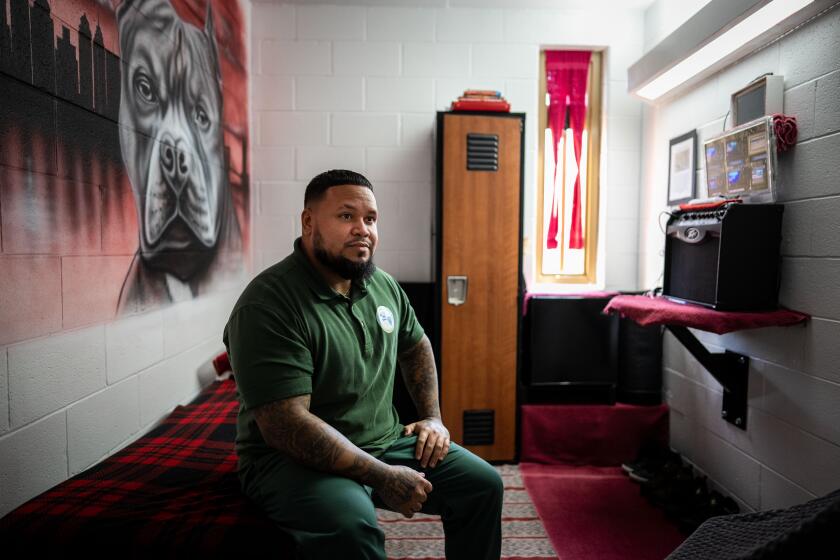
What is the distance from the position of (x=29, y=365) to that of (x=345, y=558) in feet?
3.06

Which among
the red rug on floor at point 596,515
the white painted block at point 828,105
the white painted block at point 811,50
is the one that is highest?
the white painted block at point 811,50

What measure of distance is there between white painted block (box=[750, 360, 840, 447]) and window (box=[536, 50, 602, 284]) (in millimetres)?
1383

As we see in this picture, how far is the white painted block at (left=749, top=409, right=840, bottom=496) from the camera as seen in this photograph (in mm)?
1816

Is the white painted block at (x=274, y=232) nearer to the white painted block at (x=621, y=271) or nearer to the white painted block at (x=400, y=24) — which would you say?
the white painted block at (x=400, y=24)

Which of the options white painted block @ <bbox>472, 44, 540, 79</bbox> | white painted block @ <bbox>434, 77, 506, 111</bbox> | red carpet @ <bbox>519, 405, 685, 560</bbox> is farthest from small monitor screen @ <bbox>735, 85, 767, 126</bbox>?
red carpet @ <bbox>519, 405, 685, 560</bbox>

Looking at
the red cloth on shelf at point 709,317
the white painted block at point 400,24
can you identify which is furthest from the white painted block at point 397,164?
the red cloth on shelf at point 709,317

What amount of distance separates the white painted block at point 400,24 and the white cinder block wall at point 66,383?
206cm

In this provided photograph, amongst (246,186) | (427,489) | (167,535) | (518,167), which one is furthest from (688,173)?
Result: (167,535)

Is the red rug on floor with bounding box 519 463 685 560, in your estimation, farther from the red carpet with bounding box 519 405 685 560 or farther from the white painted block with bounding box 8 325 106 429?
the white painted block with bounding box 8 325 106 429

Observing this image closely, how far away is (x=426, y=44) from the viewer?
128 inches

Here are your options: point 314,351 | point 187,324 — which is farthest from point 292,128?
point 314,351

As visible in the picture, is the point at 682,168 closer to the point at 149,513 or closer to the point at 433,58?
the point at 433,58

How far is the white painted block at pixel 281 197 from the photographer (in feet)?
10.7

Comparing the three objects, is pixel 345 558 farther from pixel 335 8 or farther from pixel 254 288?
pixel 335 8
